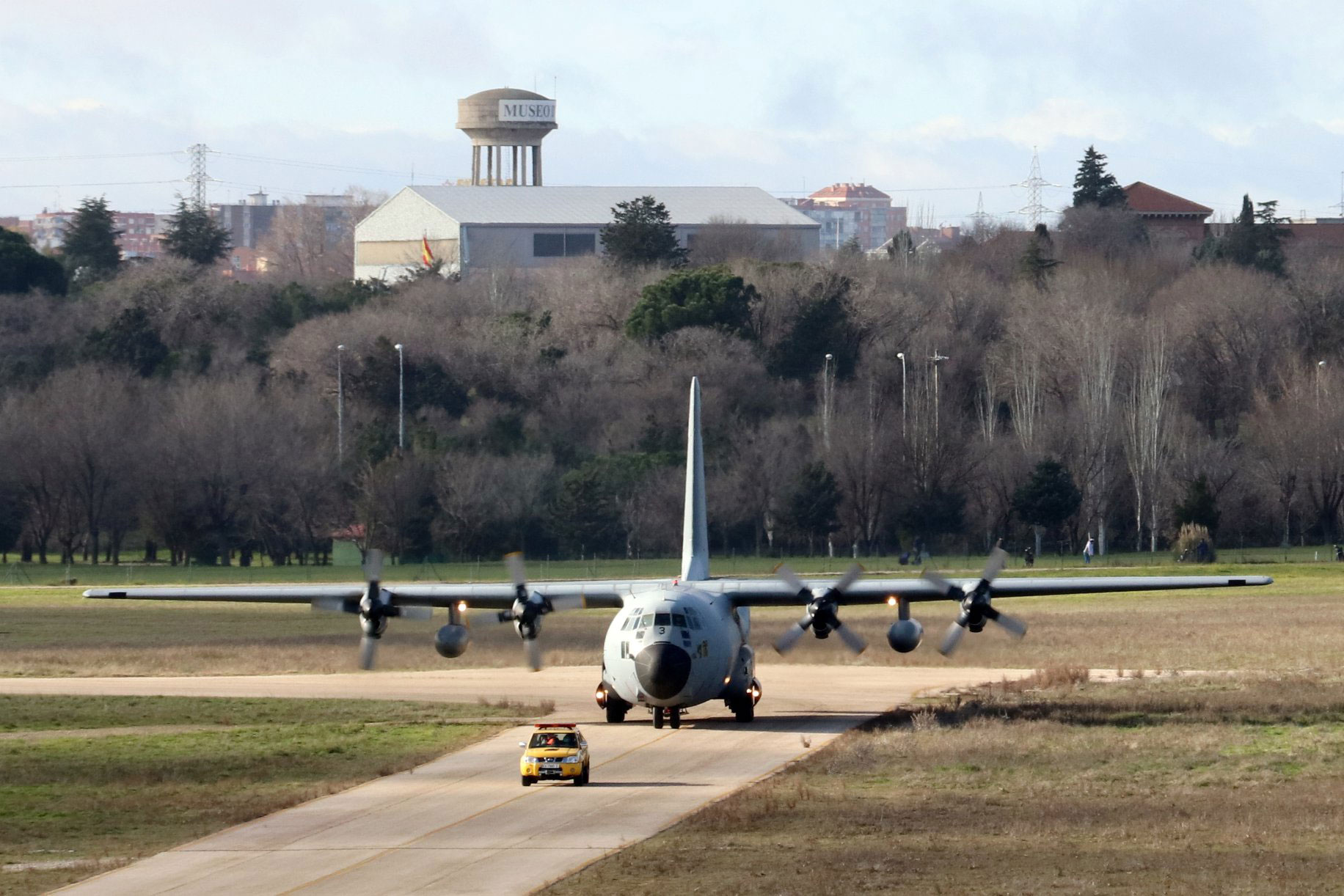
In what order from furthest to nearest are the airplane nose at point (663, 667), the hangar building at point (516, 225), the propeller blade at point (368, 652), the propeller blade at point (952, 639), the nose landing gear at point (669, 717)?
the hangar building at point (516, 225) < the propeller blade at point (368, 652) < the nose landing gear at point (669, 717) < the propeller blade at point (952, 639) < the airplane nose at point (663, 667)

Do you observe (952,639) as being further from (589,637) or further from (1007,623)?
(589,637)

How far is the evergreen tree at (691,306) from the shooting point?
126688mm

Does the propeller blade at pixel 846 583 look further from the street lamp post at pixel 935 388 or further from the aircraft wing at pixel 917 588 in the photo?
the street lamp post at pixel 935 388

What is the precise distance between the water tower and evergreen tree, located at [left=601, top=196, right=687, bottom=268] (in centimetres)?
2712

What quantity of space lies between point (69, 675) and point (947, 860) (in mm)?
37127

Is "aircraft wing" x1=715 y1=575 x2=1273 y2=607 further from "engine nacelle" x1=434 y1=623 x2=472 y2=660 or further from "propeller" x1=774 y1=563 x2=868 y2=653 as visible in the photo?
"engine nacelle" x1=434 y1=623 x2=472 y2=660

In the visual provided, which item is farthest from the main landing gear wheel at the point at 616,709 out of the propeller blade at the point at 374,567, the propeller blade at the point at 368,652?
the propeller blade at the point at 374,567

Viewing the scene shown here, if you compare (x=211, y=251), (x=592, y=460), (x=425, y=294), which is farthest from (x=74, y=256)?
(x=592, y=460)

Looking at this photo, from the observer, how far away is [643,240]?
152 metres

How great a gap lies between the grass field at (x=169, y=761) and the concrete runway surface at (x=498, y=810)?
975 mm

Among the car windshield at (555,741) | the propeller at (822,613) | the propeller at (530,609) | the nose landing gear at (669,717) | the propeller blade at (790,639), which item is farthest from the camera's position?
the propeller at (530,609)

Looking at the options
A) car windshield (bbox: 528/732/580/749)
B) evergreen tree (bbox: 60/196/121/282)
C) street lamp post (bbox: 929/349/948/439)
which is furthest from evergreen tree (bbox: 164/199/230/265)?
car windshield (bbox: 528/732/580/749)

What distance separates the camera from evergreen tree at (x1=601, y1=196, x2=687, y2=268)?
15225cm

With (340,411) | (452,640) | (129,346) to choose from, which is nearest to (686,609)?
(452,640)
